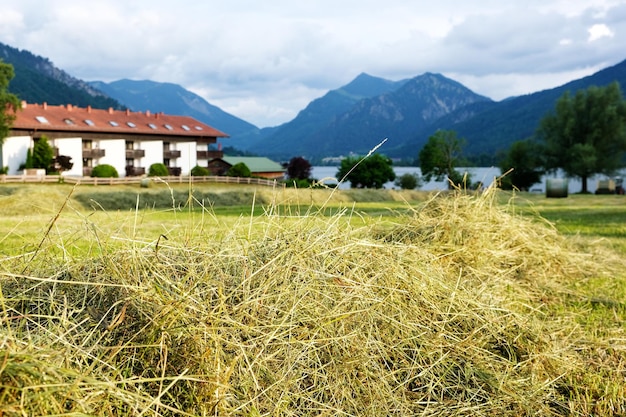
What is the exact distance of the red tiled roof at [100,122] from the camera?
4569cm

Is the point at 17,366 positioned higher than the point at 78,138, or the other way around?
the point at 78,138

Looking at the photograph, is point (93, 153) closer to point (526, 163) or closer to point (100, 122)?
point (100, 122)

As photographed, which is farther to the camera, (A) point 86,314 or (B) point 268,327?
(B) point 268,327

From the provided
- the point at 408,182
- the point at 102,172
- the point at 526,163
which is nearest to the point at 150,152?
the point at 102,172

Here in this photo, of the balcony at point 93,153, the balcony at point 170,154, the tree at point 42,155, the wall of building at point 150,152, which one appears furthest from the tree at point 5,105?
the balcony at point 170,154

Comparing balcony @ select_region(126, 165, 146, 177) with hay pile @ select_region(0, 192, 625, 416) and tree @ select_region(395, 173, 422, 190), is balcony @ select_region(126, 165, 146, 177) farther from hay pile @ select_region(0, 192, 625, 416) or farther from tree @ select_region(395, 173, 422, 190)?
hay pile @ select_region(0, 192, 625, 416)

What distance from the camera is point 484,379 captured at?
2.92m

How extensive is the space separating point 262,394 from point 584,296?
13.1 feet

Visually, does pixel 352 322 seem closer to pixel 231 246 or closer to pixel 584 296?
pixel 231 246

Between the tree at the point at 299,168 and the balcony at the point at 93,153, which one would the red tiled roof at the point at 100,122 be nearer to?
the balcony at the point at 93,153

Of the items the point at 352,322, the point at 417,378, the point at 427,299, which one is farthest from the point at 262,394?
the point at 427,299

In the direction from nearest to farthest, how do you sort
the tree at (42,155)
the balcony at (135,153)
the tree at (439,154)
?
the tree at (42,155), the balcony at (135,153), the tree at (439,154)

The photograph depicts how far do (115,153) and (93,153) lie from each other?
8.79 feet

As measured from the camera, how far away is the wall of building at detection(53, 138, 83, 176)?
151 ft
